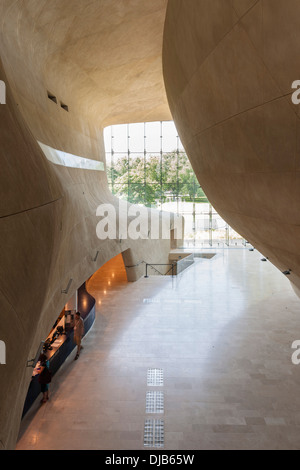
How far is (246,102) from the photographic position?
181 inches

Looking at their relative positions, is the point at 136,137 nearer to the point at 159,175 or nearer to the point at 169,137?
the point at 169,137

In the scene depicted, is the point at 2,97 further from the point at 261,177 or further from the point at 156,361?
the point at 156,361

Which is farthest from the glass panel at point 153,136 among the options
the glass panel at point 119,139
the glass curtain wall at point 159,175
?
the glass panel at point 119,139

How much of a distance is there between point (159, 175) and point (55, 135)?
21249 mm

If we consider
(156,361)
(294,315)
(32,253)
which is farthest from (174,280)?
(32,253)

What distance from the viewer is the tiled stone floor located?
624 cm

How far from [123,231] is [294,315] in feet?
26.0

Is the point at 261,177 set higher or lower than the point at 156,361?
higher

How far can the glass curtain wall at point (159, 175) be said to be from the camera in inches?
1201

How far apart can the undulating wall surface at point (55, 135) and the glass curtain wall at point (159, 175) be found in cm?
1118

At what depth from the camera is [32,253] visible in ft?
12.7

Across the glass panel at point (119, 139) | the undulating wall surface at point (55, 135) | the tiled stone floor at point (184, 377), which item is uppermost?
the glass panel at point (119, 139)

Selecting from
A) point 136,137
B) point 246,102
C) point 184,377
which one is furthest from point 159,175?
point 246,102

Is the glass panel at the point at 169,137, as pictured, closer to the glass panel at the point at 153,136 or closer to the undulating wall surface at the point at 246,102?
the glass panel at the point at 153,136
